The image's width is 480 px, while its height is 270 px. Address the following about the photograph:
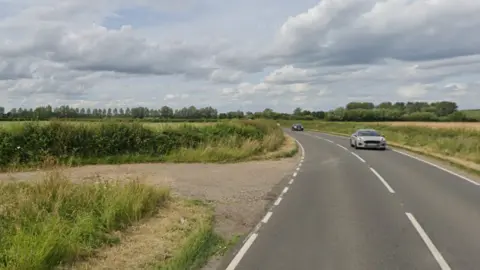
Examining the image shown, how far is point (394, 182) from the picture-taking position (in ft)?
56.0

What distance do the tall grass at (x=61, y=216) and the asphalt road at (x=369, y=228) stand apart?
8.21 feet

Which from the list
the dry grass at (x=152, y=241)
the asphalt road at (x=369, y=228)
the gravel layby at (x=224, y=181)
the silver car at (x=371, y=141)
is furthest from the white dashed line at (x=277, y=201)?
the silver car at (x=371, y=141)

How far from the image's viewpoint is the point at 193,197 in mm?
13695

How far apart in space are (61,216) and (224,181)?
29.3 feet

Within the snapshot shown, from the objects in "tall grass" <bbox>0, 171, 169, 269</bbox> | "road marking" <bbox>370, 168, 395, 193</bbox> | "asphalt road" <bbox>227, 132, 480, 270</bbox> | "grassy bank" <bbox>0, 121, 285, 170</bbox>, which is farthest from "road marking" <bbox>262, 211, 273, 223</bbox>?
"grassy bank" <bbox>0, 121, 285, 170</bbox>

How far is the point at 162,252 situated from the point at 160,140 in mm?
20506

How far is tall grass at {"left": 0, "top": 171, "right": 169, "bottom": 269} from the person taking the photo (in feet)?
21.7

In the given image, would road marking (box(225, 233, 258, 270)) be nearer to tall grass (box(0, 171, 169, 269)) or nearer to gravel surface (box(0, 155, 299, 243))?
gravel surface (box(0, 155, 299, 243))

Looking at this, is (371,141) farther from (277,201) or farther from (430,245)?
(430,245)

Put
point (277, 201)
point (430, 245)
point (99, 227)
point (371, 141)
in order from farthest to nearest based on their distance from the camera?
point (371, 141)
point (277, 201)
point (99, 227)
point (430, 245)

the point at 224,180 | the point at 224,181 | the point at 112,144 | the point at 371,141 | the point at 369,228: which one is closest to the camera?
the point at 369,228

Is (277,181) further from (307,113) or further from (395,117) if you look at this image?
(307,113)

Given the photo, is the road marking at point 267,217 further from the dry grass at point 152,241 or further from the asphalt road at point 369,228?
the dry grass at point 152,241

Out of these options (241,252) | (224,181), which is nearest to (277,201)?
(224,181)
